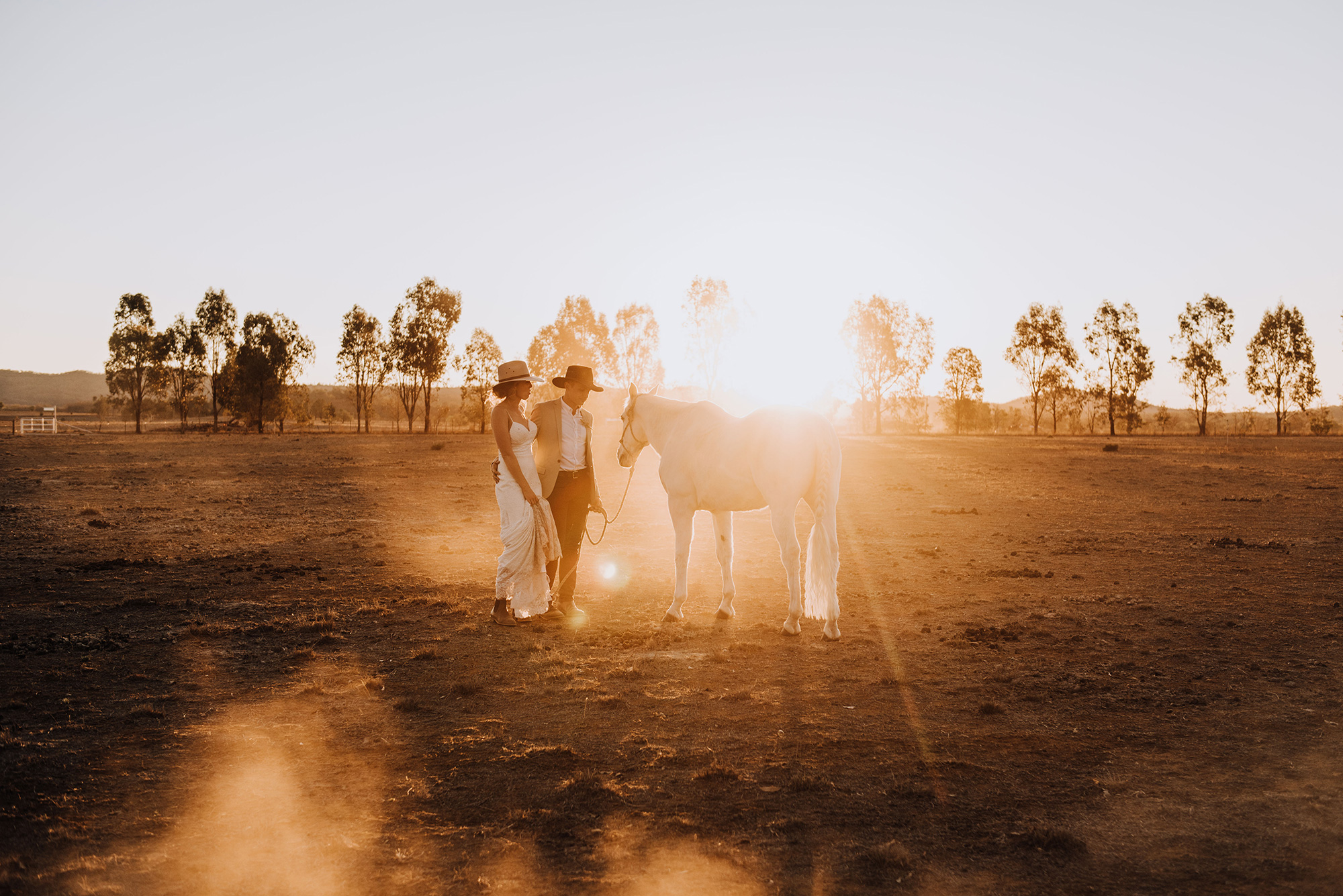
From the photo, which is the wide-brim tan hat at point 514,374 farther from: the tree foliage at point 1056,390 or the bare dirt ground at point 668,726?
the tree foliage at point 1056,390

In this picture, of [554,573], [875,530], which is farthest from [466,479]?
[554,573]

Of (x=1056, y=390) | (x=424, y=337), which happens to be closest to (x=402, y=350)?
(x=424, y=337)

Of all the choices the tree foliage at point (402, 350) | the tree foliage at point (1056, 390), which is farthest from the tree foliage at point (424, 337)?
the tree foliage at point (1056, 390)

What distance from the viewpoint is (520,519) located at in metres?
7.78

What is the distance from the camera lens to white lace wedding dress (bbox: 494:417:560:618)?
778 cm

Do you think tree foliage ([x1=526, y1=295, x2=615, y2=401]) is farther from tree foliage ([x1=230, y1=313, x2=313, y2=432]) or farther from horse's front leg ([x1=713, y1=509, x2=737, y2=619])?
horse's front leg ([x1=713, y1=509, x2=737, y2=619])

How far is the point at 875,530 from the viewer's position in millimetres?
14820

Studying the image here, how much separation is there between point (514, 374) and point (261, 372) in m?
75.0

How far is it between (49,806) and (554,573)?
491 centimetres

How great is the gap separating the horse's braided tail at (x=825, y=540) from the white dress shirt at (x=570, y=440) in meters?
2.55

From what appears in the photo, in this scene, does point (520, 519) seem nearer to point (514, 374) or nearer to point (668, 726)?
point (514, 374)

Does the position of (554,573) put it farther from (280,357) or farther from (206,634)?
(280,357)

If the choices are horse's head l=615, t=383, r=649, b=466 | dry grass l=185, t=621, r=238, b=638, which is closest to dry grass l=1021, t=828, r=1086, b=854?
horse's head l=615, t=383, r=649, b=466

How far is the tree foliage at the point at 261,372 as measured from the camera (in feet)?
238
